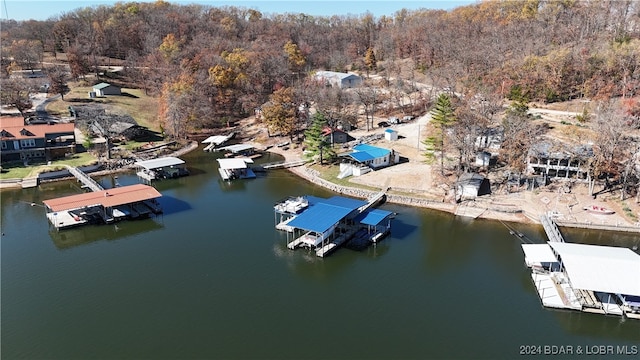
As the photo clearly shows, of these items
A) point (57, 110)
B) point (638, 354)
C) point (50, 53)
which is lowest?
point (638, 354)

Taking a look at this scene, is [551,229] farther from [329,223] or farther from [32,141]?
[32,141]

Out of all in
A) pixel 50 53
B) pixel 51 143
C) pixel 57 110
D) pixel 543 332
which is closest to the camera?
pixel 543 332

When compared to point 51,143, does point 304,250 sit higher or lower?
lower

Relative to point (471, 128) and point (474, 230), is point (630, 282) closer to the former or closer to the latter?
point (474, 230)

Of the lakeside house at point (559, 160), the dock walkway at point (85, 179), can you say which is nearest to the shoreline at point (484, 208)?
the dock walkway at point (85, 179)

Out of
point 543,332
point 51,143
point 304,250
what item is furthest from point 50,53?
point 543,332

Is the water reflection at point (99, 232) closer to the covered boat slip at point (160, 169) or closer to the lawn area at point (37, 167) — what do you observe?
the covered boat slip at point (160, 169)

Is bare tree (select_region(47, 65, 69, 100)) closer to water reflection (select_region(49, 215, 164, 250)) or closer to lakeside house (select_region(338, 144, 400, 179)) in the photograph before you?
water reflection (select_region(49, 215, 164, 250))

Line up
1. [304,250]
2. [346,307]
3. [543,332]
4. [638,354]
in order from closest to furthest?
1. [638,354]
2. [543,332]
3. [346,307]
4. [304,250]
